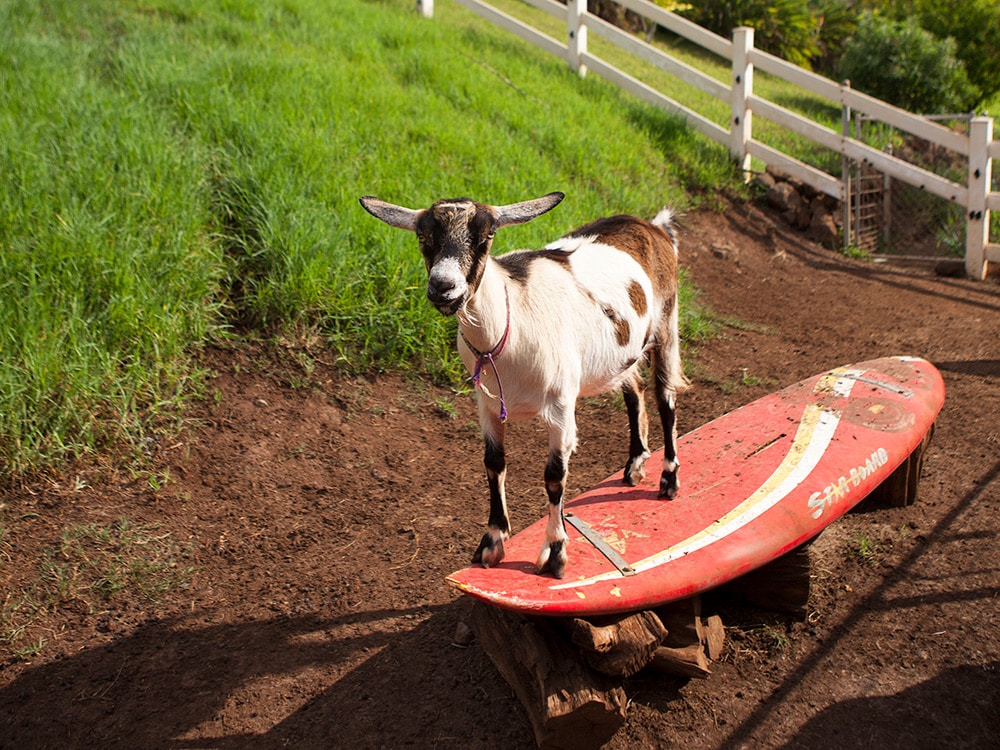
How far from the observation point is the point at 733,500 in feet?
13.2

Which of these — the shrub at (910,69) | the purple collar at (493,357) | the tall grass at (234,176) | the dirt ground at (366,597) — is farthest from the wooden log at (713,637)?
the shrub at (910,69)

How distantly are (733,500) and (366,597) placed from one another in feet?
6.00

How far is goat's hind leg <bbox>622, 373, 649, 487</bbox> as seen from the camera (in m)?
4.52

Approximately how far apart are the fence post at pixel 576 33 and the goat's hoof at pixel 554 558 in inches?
344

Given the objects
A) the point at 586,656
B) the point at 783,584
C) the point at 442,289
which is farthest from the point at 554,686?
the point at 442,289

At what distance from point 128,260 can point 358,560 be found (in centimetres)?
258

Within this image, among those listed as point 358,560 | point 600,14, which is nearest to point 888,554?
point 358,560

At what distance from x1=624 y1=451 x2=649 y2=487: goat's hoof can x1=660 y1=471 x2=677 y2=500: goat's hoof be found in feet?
0.68

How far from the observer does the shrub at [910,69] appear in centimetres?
1327

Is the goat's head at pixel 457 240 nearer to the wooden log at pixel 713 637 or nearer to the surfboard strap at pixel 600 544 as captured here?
the surfboard strap at pixel 600 544

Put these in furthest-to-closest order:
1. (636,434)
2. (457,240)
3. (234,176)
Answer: (234,176), (636,434), (457,240)

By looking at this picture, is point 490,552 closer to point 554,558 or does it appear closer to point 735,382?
point 554,558

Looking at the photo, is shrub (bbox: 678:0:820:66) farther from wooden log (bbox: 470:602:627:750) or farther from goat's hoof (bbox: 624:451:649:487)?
wooden log (bbox: 470:602:627:750)

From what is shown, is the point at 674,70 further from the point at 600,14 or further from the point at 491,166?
the point at 600,14
